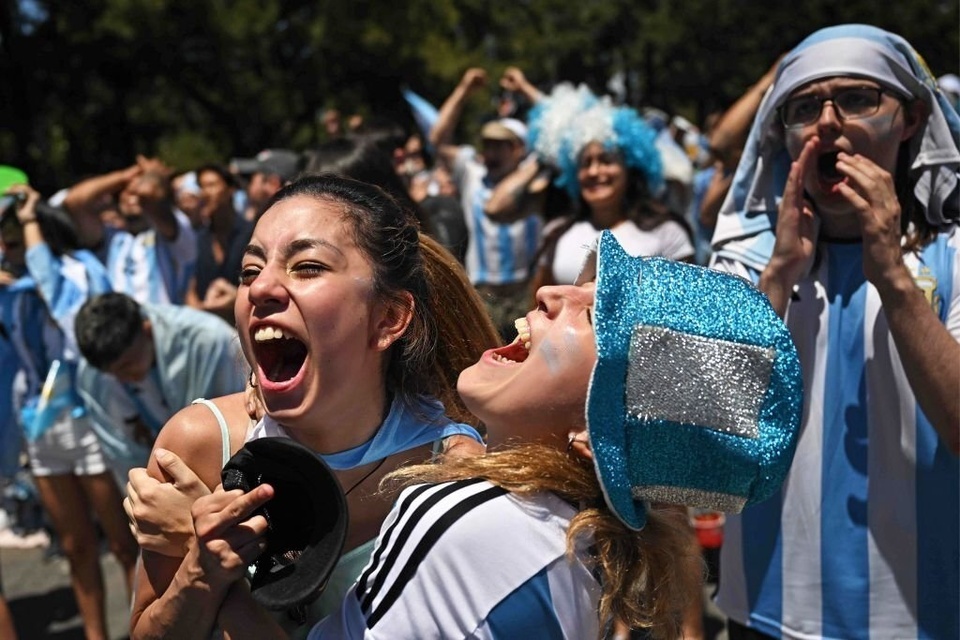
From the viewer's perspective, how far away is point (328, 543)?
1.67 metres

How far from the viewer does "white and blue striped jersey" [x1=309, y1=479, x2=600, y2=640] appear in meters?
1.59

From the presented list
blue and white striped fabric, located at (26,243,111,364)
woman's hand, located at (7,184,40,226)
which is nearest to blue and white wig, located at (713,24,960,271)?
blue and white striped fabric, located at (26,243,111,364)

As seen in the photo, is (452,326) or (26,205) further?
(26,205)

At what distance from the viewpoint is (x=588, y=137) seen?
4891 millimetres

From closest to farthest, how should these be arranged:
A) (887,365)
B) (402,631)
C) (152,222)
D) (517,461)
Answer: (402,631), (517,461), (887,365), (152,222)

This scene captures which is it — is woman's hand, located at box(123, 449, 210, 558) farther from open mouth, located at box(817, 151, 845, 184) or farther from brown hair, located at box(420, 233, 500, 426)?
open mouth, located at box(817, 151, 845, 184)

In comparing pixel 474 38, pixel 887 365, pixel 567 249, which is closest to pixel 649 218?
pixel 567 249

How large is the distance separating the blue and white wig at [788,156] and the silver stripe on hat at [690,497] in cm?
107

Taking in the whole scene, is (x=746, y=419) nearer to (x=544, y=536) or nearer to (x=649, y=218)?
(x=544, y=536)

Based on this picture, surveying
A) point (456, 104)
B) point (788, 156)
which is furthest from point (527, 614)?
point (456, 104)

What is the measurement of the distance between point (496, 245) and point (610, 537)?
5.18 m

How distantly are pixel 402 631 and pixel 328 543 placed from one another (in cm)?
18

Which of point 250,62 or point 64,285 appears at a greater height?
point 250,62

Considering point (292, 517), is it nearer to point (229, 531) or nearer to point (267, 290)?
point (229, 531)
